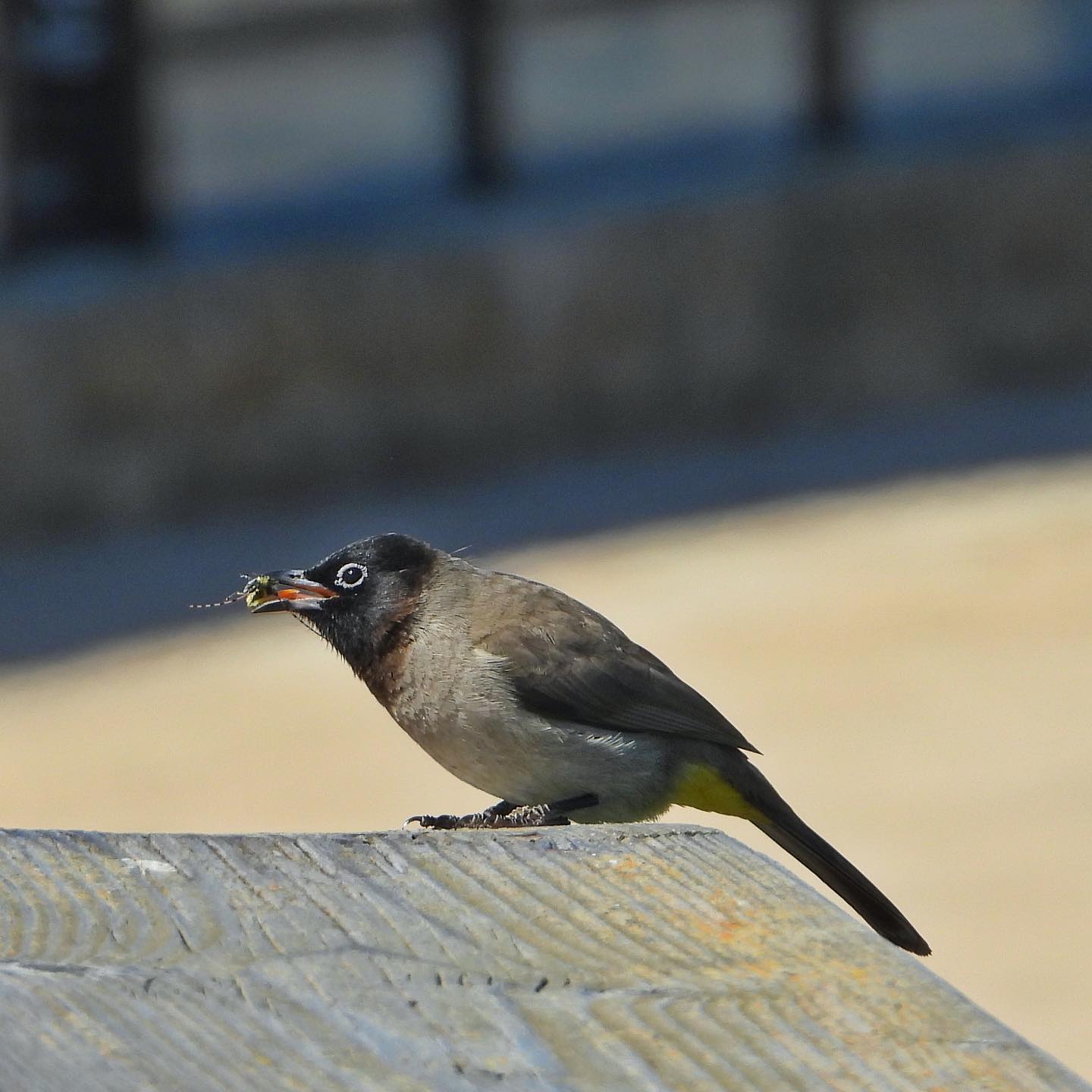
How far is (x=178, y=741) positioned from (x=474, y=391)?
14.0ft

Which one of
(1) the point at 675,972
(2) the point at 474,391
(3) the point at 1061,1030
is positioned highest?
(1) the point at 675,972

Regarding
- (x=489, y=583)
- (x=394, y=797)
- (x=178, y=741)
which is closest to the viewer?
(x=489, y=583)

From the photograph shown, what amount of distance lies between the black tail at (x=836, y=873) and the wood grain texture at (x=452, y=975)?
191cm

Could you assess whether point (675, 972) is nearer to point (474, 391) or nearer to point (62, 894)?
point (62, 894)

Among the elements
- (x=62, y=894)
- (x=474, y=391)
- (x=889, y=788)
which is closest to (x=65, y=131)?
(x=474, y=391)

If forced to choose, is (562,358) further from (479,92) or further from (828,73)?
(828,73)

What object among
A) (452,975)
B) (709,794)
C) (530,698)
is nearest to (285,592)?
(530,698)

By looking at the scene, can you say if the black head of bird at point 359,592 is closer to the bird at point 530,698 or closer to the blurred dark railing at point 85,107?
the bird at point 530,698

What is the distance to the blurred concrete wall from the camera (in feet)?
36.7

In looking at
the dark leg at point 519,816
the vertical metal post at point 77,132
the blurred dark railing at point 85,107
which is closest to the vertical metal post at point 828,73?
the blurred dark railing at point 85,107

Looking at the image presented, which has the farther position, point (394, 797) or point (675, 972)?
point (394, 797)

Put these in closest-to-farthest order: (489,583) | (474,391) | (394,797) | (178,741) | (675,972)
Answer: (675,972), (489,583), (394,797), (178,741), (474,391)

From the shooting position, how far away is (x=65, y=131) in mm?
11500

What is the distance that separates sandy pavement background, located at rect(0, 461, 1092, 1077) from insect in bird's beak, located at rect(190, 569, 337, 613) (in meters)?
1.61
